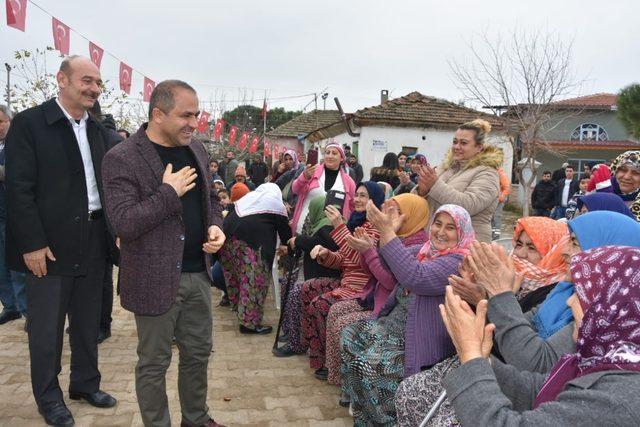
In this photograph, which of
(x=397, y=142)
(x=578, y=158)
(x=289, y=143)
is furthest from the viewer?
(x=289, y=143)

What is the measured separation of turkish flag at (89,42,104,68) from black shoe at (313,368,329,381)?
6.37m

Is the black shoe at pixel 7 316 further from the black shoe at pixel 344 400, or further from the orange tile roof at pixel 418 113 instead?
the orange tile roof at pixel 418 113

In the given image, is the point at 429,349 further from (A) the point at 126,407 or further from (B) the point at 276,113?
(B) the point at 276,113

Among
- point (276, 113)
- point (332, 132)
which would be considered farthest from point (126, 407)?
point (276, 113)

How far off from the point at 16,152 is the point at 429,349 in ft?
8.62

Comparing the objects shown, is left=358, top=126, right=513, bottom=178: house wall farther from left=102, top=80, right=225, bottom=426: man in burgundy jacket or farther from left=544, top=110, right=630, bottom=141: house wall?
left=102, top=80, right=225, bottom=426: man in burgundy jacket

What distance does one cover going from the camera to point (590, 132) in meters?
25.3

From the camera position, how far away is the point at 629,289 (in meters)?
1.45

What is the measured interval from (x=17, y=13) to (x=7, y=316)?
11.3ft

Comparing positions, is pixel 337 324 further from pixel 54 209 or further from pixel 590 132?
pixel 590 132

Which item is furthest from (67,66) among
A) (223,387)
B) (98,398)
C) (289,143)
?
(289,143)

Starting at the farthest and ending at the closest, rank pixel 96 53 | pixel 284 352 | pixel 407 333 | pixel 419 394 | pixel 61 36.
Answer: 1. pixel 96 53
2. pixel 61 36
3. pixel 284 352
4. pixel 407 333
5. pixel 419 394

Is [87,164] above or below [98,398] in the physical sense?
above

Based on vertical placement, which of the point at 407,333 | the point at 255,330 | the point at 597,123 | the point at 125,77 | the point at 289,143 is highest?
the point at 597,123
